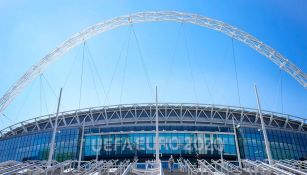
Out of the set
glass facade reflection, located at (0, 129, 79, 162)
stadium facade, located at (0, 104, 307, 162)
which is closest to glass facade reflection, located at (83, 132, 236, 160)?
stadium facade, located at (0, 104, 307, 162)

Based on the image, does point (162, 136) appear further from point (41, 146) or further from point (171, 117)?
point (41, 146)

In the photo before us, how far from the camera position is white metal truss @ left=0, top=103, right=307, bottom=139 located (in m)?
57.4

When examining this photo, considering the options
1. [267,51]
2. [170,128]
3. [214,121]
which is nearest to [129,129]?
[170,128]

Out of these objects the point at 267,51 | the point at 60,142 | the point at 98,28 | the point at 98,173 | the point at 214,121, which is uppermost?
the point at 98,28

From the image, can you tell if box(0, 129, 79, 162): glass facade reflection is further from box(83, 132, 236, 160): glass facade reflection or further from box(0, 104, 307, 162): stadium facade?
box(83, 132, 236, 160): glass facade reflection

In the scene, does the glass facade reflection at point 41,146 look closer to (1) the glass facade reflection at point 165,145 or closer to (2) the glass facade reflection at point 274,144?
(1) the glass facade reflection at point 165,145

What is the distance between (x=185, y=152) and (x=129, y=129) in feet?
39.7

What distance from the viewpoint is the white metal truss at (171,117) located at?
5741cm

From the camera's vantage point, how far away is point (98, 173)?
16.2 metres

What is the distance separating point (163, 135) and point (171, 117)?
7.50 metres

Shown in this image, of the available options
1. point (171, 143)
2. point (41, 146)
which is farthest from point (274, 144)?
A: point (41, 146)

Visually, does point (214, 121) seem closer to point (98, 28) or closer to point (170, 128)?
point (170, 128)

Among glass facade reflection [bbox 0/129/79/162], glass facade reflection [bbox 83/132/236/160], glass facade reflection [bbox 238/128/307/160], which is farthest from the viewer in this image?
glass facade reflection [bbox 0/129/79/162]

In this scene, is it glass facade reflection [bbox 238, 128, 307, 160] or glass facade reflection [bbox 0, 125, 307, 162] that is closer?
glass facade reflection [bbox 0, 125, 307, 162]
